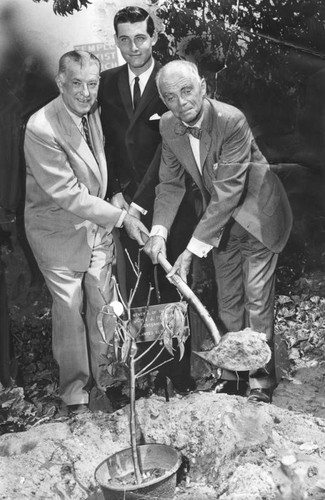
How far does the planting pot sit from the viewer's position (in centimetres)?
445

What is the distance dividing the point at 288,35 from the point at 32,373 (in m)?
3.18

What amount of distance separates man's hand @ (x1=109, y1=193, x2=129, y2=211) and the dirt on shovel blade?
1.23 metres

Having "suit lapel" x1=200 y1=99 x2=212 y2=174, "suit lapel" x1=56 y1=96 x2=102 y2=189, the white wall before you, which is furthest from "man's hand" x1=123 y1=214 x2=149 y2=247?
the white wall

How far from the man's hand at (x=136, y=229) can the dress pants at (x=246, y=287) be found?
0.54 metres

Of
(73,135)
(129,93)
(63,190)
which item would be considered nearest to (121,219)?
(63,190)

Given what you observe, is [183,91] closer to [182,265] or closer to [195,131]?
[195,131]

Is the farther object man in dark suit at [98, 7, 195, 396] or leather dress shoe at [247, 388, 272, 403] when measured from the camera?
leather dress shoe at [247, 388, 272, 403]

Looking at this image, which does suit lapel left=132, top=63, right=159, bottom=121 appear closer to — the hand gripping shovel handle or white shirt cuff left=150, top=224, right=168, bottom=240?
white shirt cuff left=150, top=224, right=168, bottom=240

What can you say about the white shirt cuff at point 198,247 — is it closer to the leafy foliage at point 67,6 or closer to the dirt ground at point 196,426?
the dirt ground at point 196,426

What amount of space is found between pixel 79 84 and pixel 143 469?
2.74 m

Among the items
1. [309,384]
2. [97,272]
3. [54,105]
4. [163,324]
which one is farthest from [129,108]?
[309,384]

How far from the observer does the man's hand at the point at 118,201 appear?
17.3 ft

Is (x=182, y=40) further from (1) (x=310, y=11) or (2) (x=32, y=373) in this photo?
(2) (x=32, y=373)

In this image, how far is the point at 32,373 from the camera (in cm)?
543
